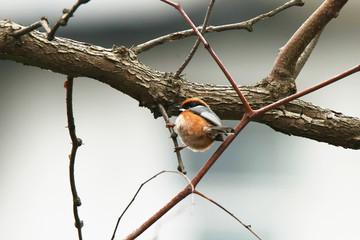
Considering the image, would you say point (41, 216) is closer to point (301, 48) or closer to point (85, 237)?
point (85, 237)

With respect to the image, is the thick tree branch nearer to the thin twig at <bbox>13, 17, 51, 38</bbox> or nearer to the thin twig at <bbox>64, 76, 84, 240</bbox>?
the thin twig at <bbox>64, 76, 84, 240</bbox>

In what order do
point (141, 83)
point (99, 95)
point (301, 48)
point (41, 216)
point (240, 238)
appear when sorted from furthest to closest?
point (99, 95), point (41, 216), point (240, 238), point (301, 48), point (141, 83)

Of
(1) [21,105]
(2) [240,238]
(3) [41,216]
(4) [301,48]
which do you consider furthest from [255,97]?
(1) [21,105]

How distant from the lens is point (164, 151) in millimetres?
8109

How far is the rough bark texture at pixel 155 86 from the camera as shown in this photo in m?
3.12

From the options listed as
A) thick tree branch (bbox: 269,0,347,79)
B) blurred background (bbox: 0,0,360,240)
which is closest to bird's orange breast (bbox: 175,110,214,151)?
thick tree branch (bbox: 269,0,347,79)

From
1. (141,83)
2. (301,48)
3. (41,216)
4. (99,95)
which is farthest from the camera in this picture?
(99,95)

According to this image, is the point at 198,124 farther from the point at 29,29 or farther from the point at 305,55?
the point at 29,29

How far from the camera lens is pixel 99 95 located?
28.7ft

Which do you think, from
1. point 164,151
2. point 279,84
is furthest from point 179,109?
point 164,151

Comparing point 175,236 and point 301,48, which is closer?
point 301,48

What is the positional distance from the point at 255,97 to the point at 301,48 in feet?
1.50

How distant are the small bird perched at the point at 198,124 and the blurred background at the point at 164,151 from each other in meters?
4.14

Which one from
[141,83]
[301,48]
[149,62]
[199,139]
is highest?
Answer: [149,62]
